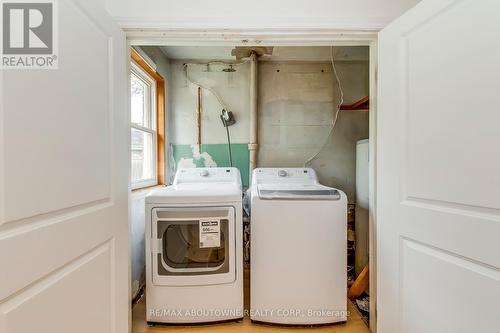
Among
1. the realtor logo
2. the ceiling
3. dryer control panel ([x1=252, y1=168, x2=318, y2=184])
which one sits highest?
the ceiling

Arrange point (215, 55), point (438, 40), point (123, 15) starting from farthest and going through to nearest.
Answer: point (215, 55) → point (123, 15) → point (438, 40)

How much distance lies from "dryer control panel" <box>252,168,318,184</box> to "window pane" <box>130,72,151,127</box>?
3.94 feet

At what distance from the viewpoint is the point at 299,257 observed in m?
1.50

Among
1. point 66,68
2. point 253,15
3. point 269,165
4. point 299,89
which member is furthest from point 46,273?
point 299,89

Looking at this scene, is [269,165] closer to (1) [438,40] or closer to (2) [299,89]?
(2) [299,89]

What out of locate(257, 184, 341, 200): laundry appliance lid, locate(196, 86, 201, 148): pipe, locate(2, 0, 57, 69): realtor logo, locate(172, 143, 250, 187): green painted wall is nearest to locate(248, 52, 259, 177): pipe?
locate(172, 143, 250, 187): green painted wall

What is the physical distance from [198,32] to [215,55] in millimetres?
1095

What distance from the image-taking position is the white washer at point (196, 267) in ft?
4.97

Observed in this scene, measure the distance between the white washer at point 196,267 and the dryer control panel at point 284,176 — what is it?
1.92 feet

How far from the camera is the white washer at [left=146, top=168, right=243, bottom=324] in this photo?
1514mm

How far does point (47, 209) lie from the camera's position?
2.49ft

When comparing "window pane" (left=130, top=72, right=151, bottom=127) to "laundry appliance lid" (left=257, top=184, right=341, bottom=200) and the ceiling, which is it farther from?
"laundry appliance lid" (left=257, top=184, right=341, bottom=200)

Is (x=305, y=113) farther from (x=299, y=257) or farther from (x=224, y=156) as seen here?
(x=299, y=257)

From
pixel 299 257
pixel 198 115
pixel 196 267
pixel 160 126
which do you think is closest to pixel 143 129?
pixel 160 126
